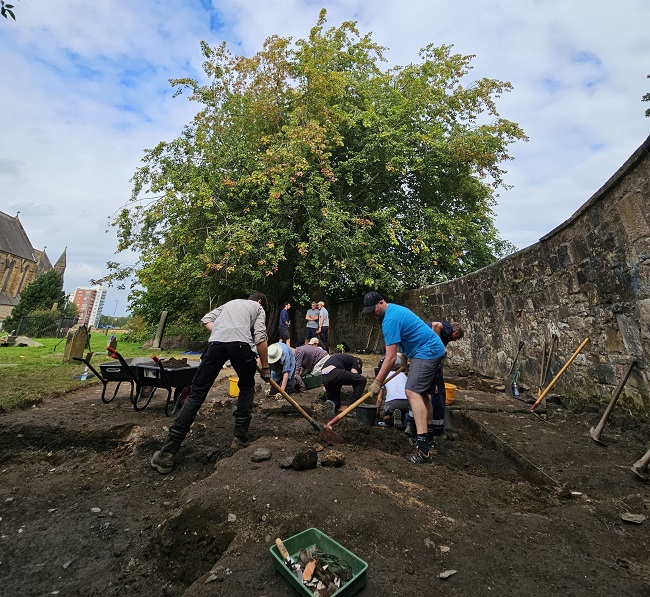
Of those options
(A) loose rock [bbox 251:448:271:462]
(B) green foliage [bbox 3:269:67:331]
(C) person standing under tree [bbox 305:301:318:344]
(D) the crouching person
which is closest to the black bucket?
(D) the crouching person

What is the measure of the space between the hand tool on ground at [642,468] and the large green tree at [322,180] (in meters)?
8.13

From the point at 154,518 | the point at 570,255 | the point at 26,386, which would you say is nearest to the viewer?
the point at 154,518

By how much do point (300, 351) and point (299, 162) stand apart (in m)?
6.58

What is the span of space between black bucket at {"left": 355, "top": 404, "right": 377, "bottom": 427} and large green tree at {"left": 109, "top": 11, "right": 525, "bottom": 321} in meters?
6.51

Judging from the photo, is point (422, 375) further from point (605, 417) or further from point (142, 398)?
point (142, 398)

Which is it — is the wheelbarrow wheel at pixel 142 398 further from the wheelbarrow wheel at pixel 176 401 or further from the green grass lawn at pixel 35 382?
the green grass lawn at pixel 35 382

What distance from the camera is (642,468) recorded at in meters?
2.66

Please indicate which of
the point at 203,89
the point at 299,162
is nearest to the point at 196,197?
the point at 299,162

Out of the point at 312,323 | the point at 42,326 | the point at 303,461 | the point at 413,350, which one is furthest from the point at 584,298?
the point at 42,326

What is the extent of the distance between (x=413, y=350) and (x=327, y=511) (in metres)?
1.93

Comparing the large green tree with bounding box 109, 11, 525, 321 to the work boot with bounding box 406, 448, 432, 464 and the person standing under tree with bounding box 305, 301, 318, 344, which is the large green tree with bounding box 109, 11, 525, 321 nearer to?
the person standing under tree with bounding box 305, 301, 318, 344

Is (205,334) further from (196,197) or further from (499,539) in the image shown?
(499,539)

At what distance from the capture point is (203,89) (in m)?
13.3

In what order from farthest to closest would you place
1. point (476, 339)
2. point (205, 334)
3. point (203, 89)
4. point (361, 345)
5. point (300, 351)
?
point (205, 334)
point (203, 89)
point (361, 345)
point (476, 339)
point (300, 351)
